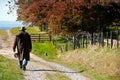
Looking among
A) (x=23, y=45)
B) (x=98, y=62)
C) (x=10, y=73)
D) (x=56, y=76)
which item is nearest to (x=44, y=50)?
(x=98, y=62)

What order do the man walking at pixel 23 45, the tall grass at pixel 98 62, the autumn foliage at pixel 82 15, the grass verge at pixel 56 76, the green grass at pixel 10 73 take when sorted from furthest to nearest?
the autumn foliage at pixel 82 15 < the man walking at pixel 23 45 < the tall grass at pixel 98 62 < the grass verge at pixel 56 76 < the green grass at pixel 10 73

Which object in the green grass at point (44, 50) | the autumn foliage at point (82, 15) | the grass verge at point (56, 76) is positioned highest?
the grass verge at point (56, 76)

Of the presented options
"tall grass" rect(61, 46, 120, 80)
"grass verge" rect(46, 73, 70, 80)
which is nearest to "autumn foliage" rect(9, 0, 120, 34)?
"tall grass" rect(61, 46, 120, 80)

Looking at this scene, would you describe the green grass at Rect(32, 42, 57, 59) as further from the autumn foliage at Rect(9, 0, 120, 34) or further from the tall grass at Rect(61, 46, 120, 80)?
the tall grass at Rect(61, 46, 120, 80)

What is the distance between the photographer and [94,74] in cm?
2131

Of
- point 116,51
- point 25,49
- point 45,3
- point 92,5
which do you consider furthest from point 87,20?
point 25,49

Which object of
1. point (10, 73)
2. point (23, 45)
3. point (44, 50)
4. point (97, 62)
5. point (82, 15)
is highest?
point (23, 45)

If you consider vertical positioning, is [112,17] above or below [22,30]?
below

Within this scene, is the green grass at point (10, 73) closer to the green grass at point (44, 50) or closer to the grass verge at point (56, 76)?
the grass verge at point (56, 76)

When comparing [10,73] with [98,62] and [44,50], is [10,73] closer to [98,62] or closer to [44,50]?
[98,62]

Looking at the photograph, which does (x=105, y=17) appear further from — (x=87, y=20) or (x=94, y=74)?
(x=94, y=74)

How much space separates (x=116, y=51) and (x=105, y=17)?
1735 centimetres

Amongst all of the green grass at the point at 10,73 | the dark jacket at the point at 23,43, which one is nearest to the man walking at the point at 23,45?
the dark jacket at the point at 23,43

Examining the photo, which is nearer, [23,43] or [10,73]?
[10,73]
